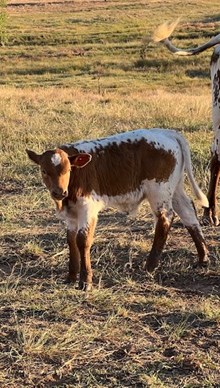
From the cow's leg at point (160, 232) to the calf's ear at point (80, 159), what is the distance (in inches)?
34.2

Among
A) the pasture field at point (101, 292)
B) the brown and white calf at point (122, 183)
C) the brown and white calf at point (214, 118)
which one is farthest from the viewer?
the brown and white calf at point (214, 118)

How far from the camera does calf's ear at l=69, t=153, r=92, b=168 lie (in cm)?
506

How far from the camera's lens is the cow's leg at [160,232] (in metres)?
5.55

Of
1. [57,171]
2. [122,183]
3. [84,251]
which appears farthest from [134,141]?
[84,251]

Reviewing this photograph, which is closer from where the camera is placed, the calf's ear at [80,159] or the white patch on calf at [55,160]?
the white patch on calf at [55,160]

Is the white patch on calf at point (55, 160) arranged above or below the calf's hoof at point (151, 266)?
above

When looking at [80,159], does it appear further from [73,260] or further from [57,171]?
[73,260]

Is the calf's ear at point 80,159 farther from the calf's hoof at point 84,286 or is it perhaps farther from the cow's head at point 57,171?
the calf's hoof at point 84,286

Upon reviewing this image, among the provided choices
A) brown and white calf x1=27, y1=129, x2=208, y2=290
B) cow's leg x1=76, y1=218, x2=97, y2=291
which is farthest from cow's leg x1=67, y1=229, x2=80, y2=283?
cow's leg x1=76, y1=218, x2=97, y2=291

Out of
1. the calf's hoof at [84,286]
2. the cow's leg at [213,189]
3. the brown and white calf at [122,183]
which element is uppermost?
the brown and white calf at [122,183]

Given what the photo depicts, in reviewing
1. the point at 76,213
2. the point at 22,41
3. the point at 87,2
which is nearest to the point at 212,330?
the point at 76,213

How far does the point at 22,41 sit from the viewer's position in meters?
47.1

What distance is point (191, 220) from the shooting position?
5.88 meters

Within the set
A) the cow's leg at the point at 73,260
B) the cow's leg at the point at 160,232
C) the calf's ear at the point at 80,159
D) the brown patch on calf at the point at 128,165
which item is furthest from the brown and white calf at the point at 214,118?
the calf's ear at the point at 80,159
